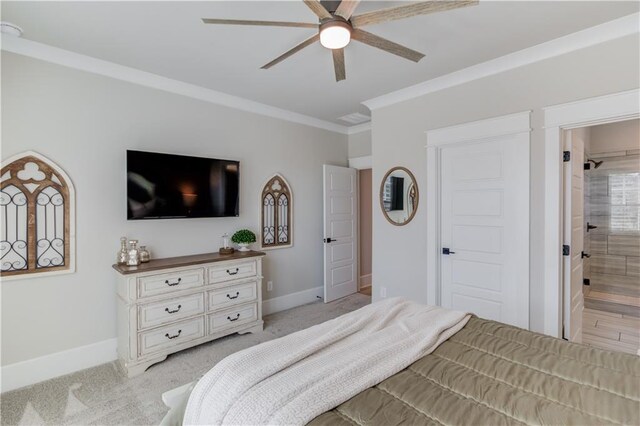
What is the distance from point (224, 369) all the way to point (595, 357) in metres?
1.66

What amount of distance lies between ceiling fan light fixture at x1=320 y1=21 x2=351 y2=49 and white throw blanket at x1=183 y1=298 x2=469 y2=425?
156cm

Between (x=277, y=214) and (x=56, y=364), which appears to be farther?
(x=277, y=214)

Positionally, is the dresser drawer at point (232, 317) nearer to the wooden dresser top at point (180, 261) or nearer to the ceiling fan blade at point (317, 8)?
the wooden dresser top at point (180, 261)

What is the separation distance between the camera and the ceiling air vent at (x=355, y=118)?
4.30m

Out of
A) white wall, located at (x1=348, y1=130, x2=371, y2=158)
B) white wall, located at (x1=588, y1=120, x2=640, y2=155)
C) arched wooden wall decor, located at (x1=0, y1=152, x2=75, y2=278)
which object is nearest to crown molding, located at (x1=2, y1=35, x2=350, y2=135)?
arched wooden wall decor, located at (x1=0, y1=152, x2=75, y2=278)

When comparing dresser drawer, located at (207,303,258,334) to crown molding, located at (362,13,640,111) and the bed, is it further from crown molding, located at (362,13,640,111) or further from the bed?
crown molding, located at (362,13,640,111)

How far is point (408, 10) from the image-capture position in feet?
5.20

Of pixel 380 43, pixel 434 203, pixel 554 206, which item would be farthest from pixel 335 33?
pixel 554 206

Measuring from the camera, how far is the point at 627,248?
181 inches

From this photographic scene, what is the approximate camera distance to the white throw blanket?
107 centimetres

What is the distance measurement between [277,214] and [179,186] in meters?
1.34

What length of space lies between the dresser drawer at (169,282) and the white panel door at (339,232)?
6.48 ft

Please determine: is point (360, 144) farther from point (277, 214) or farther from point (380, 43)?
point (380, 43)

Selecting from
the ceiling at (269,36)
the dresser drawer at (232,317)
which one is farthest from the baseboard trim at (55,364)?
the ceiling at (269,36)
